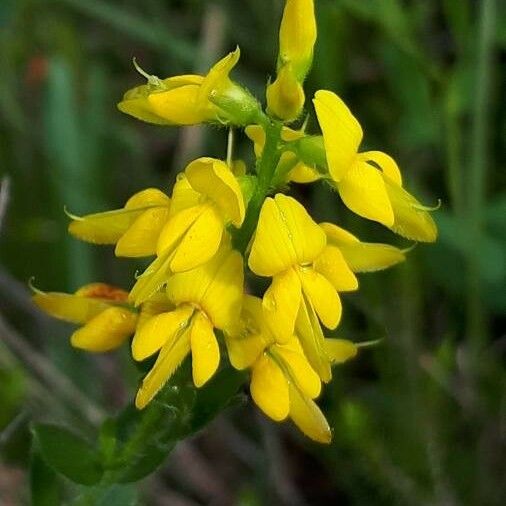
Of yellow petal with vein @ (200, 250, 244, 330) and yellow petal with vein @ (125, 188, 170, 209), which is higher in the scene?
yellow petal with vein @ (125, 188, 170, 209)

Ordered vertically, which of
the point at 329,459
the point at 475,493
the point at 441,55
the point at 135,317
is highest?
the point at 135,317

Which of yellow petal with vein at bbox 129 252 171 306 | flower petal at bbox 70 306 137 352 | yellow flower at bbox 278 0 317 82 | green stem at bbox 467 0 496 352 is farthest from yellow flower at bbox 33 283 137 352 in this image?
green stem at bbox 467 0 496 352

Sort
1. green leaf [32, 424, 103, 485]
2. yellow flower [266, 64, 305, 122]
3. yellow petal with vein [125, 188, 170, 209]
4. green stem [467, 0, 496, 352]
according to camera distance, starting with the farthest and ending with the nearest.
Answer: green stem [467, 0, 496, 352] → green leaf [32, 424, 103, 485] → yellow petal with vein [125, 188, 170, 209] → yellow flower [266, 64, 305, 122]

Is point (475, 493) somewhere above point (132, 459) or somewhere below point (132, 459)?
below

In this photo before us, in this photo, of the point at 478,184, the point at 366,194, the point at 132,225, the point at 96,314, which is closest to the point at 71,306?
the point at 96,314

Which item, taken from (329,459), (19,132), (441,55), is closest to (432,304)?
(329,459)

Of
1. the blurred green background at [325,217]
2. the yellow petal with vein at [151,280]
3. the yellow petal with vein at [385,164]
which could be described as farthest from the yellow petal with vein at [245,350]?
the blurred green background at [325,217]

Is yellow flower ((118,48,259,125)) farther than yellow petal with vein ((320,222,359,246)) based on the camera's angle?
No

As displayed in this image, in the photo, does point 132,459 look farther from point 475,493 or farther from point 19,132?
point 19,132

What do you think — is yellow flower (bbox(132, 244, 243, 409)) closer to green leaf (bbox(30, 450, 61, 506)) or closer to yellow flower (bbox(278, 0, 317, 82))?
yellow flower (bbox(278, 0, 317, 82))
